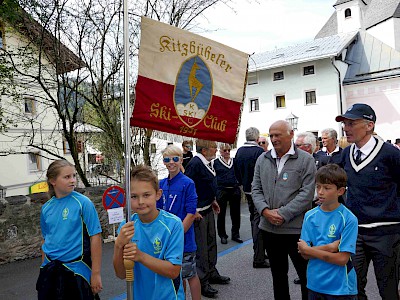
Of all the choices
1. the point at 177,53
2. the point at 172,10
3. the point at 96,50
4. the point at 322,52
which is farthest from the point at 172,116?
the point at 322,52

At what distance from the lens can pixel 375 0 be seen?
44.6 metres

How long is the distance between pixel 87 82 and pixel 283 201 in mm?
6527

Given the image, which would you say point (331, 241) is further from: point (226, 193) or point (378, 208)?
point (226, 193)

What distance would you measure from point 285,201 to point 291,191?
0.11 metres

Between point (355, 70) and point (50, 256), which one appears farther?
point (355, 70)

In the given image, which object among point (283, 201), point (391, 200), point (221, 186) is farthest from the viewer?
point (221, 186)

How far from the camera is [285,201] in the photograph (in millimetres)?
3748

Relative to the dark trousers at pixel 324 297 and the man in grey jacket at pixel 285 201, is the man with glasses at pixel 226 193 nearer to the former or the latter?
the man in grey jacket at pixel 285 201

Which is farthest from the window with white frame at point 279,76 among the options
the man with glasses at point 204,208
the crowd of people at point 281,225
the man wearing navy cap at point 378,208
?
the man wearing navy cap at point 378,208

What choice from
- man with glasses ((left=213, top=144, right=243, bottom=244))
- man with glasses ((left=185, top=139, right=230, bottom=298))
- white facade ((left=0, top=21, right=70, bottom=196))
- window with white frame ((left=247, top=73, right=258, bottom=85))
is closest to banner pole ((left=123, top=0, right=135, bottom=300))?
man with glasses ((left=185, top=139, right=230, bottom=298))

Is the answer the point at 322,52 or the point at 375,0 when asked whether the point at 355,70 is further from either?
the point at 375,0

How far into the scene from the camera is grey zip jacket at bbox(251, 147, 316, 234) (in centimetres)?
366

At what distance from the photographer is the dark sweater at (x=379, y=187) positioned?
3.25 meters

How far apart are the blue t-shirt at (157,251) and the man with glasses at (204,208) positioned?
250 cm
